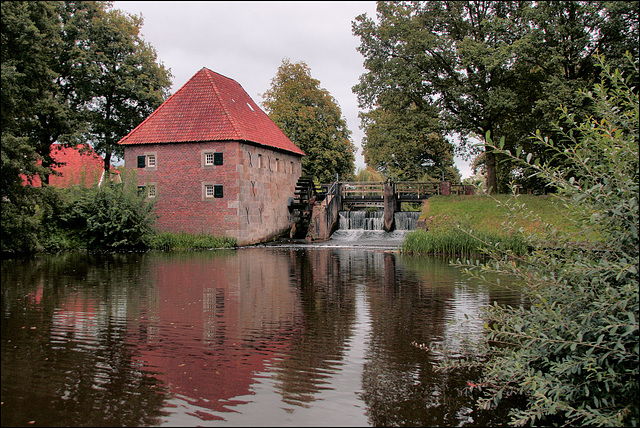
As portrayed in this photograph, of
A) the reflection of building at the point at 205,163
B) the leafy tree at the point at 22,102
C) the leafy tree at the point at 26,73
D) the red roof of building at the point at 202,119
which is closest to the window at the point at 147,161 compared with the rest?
the reflection of building at the point at 205,163

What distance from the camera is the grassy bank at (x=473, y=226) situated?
313 inches

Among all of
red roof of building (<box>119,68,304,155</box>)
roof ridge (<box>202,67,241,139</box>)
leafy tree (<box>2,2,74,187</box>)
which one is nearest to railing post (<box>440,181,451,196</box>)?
red roof of building (<box>119,68,304,155</box>)

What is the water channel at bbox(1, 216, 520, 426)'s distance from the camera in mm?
5266

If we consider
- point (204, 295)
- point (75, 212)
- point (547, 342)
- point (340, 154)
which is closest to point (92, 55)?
point (75, 212)

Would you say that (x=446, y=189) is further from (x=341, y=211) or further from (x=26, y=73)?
(x=26, y=73)

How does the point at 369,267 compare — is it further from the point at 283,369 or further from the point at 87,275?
the point at 283,369

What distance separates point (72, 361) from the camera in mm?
6816

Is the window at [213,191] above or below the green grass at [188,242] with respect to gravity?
above

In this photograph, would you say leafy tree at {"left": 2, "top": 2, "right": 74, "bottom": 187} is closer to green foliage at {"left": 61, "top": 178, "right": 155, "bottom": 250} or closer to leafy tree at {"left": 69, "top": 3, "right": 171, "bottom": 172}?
green foliage at {"left": 61, "top": 178, "right": 155, "bottom": 250}

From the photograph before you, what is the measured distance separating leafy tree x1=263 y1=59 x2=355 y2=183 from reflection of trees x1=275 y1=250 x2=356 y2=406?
31.5 meters

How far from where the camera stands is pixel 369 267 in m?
19.2

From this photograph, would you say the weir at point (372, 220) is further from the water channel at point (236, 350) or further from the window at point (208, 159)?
the water channel at point (236, 350)

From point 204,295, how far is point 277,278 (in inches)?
152

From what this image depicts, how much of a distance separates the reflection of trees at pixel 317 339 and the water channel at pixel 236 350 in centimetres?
3
